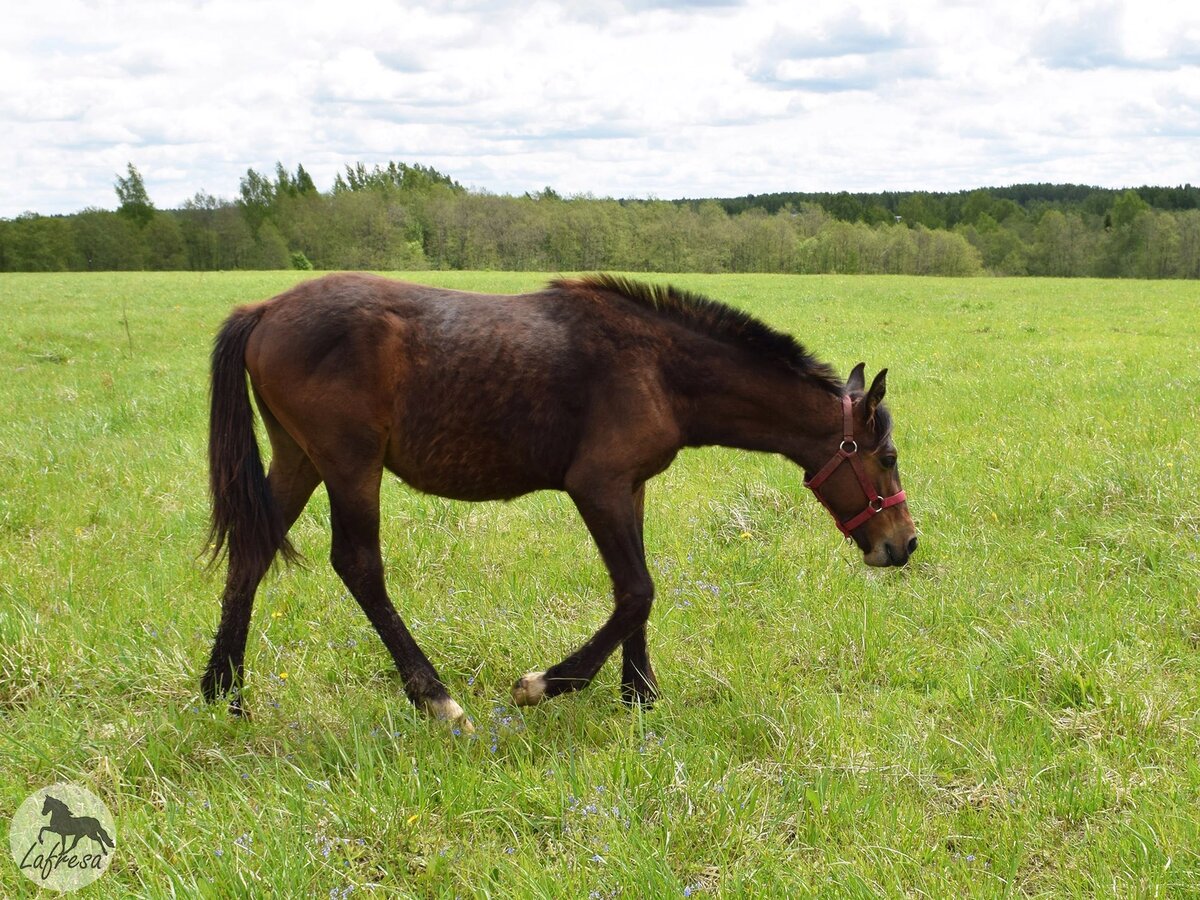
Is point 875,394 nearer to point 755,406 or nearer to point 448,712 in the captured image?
point 755,406

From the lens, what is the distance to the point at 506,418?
169 inches

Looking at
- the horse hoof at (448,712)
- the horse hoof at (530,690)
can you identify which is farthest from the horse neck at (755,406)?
the horse hoof at (448,712)

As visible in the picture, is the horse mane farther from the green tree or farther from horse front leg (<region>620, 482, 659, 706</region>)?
the green tree

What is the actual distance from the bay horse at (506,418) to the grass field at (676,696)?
46cm

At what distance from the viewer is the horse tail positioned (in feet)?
14.4

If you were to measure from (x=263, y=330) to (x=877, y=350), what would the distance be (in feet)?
47.7

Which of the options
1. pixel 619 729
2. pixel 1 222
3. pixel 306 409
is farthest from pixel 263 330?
pixel 1 222

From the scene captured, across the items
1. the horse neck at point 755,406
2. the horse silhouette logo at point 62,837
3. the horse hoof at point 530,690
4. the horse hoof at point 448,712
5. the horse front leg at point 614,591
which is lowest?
the horse silhouette logo at point 62,837

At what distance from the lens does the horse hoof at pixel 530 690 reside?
13.6 ft

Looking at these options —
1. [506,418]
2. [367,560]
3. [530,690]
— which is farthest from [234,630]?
[506,418]

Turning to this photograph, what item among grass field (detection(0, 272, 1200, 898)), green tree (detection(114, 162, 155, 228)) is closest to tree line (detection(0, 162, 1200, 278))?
green tree (detection(114, 162, 155, 228))

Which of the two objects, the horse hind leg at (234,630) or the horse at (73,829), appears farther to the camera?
the horse hind leg at (234,630)

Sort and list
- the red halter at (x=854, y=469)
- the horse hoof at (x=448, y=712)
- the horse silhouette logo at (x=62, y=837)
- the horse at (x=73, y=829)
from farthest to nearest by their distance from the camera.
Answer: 1. the red halter at (x=854, y=469)
2. the horse hoof at (x=448, y=712)
3. the horse at (x=73, y=829)
4. the horse silhouette logo at (x=62, y=837)

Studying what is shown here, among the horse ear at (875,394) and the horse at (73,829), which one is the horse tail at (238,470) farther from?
the horse ear at (875,394)
